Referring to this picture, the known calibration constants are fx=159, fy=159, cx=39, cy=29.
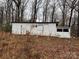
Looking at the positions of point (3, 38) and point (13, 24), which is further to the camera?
point (13, 24)

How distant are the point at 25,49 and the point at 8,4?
116ft

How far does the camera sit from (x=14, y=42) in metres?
4.86

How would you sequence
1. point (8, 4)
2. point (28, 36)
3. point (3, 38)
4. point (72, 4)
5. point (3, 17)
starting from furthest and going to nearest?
1. point (3, 17)
2. point (8, 4)
3. point (72, 4)
4. point (3, 38)
5. point (28, 36)

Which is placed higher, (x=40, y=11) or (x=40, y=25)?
(x=40, y=11)

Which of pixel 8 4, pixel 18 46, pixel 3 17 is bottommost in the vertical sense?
pixel 18 46

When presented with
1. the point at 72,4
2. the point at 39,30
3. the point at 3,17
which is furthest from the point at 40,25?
the point at 3,17

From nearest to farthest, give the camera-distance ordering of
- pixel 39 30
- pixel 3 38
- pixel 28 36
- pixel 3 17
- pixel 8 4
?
1. pixel 28 36
2. pixel 3 38
3. pixel 39 30
4. pixel 8 4
5. pixel 3 17

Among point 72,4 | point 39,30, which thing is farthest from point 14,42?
point 72,4

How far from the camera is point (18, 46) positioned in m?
4.79

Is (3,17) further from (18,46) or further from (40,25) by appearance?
(18,46)

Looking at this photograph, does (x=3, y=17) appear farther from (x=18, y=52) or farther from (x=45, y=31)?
(x=18, y=52)

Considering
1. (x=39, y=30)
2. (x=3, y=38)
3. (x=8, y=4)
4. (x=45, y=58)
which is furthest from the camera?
(x=8, y=4)

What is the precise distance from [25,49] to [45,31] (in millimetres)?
18805

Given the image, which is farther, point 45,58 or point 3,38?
point 3,38
